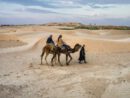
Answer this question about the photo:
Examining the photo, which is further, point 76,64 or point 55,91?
point 76,64

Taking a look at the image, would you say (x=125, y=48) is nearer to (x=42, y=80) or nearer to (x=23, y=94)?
(x=42, y=80)

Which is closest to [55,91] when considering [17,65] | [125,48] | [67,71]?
[67,71]

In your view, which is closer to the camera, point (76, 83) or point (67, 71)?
point (76, 83)

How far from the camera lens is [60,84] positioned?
47.7 feet

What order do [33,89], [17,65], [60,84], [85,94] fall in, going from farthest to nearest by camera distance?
[17,65]
[60,84]
[33,89]
[85,94]

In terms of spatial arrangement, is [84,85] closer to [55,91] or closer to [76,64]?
[55,91]

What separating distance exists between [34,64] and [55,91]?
7.28 m

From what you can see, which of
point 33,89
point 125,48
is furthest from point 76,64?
point 125,48

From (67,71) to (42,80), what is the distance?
2.60 metres

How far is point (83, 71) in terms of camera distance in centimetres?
1780

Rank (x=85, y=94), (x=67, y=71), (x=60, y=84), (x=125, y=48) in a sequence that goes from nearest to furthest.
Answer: (x=85, y=94), (x=60, y=84), (x=67, y=71), (x=125, y=48)

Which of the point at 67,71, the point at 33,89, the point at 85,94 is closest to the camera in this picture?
the point at 85,94

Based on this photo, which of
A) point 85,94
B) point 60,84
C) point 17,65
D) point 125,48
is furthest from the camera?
point 125,48

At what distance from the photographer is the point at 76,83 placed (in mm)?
14672
